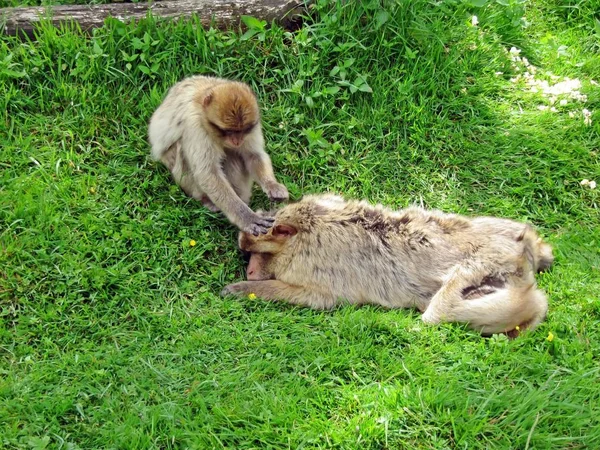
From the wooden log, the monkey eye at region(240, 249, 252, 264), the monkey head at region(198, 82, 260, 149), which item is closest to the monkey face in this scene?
the monkey eye at region(240, 249, 252, 264)

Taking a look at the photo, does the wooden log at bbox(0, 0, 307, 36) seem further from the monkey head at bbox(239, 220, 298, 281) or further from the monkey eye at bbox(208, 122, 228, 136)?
the monkey head at bbox(239, 220, 298, 281)

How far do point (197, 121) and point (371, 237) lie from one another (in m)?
1.50

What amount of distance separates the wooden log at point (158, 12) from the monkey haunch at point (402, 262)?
1.87m

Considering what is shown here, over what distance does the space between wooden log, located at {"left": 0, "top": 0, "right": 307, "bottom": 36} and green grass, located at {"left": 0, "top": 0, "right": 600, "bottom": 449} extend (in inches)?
6.4

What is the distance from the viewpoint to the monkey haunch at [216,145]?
482cm

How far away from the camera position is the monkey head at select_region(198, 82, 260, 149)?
477 centimetres

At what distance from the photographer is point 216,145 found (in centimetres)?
503

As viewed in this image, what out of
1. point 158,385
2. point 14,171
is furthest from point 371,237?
point 14,171

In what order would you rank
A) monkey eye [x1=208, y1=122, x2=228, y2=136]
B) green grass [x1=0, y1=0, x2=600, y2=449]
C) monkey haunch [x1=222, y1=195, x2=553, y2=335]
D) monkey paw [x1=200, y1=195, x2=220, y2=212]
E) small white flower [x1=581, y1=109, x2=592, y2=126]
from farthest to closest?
small white flower [x1=581, y1=109, x2=592, y2=126] < monkey paw [x1=200, y1=195, x2=220, y2=212] < monkey eye [x1=208, y1=122, x2=228, y2=136] < monkey haunch [x1=222, y1=195, x2=553, y2=335] < green grass [x1=0, y1=0, x2=600, y2=449]

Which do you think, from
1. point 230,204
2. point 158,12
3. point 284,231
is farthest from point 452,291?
point 158,12

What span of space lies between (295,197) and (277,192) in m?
0.28

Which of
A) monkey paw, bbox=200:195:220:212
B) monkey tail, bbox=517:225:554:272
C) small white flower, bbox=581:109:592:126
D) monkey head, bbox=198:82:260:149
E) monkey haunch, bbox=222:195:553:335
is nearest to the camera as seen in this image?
monkey haunch, bbox=222:195:553:335

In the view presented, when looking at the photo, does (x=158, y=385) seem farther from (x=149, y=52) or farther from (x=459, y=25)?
(x=459, y=25)

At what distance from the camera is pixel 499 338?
4.16 m
